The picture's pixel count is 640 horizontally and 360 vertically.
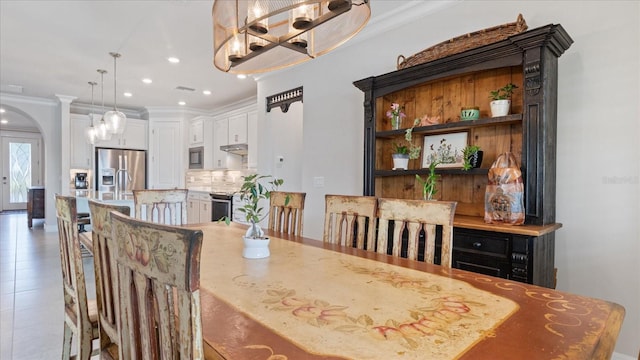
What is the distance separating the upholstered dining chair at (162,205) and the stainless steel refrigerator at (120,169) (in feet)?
15.9

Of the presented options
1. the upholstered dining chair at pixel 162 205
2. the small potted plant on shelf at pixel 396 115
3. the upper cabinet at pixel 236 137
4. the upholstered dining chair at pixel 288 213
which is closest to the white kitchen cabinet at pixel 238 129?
the upper cabinet at pixel 236 137

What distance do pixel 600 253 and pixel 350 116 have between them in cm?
228

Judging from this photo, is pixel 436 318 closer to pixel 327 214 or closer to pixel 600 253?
pixel 327 214

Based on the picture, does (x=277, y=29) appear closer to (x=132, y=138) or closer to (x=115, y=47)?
(x=115, y=47)

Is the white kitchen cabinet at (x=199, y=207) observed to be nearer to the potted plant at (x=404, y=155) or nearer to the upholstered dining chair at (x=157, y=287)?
the potted plant at (x=404, y=155)

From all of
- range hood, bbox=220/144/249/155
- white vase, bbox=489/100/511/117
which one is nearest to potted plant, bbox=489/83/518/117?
white vase, bbox=489/100/511/117

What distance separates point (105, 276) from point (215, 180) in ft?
19.7

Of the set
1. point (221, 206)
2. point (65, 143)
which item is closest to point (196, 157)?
point (221, 206)

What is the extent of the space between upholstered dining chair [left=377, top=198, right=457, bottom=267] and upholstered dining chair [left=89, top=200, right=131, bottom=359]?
121cm

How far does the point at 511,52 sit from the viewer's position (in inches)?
82.8

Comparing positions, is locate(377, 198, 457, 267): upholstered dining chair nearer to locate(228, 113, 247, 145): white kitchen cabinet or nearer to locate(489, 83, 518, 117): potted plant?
locate(489, 83, 518, 117): potted plant

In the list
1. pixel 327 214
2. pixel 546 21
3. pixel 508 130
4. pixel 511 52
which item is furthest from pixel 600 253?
pixel 327 214

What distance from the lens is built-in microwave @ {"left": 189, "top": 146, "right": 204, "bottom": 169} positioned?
6.75 m

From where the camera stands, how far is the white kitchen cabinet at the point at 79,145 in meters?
6.61
